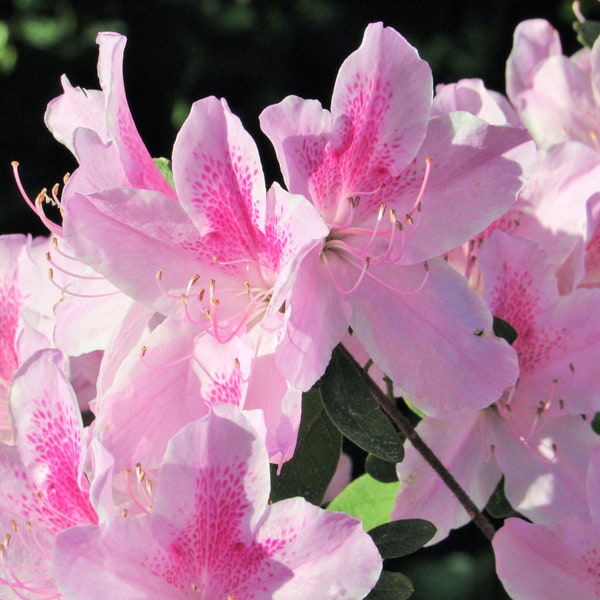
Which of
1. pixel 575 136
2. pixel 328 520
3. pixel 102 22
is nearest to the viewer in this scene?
pixel 328 520

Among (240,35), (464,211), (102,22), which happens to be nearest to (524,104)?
(464,211)

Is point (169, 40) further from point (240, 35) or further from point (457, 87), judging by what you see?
point (457, 87)

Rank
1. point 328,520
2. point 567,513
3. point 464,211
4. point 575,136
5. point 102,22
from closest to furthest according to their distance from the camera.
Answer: point 328,520
point 464,211
point 567,513
point 575,136
point 102,22

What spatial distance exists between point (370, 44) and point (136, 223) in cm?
24

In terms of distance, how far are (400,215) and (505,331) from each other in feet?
0.61

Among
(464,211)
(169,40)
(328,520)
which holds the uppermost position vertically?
(464,211)

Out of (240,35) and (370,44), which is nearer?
(370,44)

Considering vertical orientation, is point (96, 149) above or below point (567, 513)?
above

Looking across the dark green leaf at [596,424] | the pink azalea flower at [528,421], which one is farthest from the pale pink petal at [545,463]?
the dark green leaf at [596,424]

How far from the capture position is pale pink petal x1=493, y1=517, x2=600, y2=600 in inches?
38.8

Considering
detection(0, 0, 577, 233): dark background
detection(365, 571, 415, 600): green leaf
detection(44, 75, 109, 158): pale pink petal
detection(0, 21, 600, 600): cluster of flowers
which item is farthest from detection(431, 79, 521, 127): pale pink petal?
detection(0, 0, 577, 233): dark background

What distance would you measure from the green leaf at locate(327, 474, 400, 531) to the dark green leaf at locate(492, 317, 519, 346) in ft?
0.95

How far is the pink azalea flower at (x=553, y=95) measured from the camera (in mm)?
1369

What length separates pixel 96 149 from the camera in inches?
33.3
